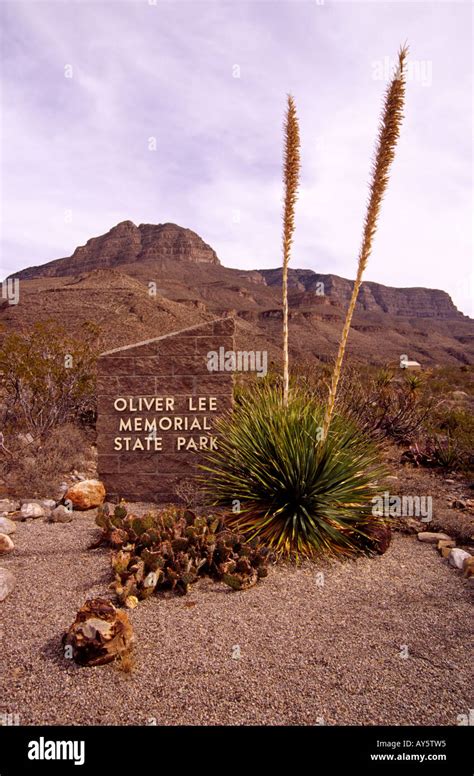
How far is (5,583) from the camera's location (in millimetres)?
3693

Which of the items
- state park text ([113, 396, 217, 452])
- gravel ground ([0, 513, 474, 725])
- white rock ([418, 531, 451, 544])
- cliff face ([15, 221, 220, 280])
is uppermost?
cliff face ([15, 221, 220, 280])

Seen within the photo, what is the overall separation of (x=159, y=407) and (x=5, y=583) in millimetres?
3064

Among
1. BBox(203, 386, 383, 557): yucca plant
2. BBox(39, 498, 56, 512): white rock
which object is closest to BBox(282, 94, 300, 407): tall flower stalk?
BBox(203, 386, 383, 557): yucca plant

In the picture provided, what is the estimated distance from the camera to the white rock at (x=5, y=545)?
4492 mm

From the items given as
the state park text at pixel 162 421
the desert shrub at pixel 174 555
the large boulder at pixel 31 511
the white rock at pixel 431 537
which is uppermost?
the state park text at pixel 162 421

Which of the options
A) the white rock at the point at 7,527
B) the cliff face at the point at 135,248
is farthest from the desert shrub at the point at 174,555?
the cliff face at the point at 135,248

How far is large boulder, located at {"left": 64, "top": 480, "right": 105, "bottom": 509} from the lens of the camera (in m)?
6.04

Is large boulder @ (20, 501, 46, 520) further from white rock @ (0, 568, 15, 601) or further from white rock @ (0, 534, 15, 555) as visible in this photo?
white rock @ (0, 568, 15, 601)

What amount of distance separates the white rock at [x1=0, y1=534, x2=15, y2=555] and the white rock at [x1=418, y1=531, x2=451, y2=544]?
3.80m

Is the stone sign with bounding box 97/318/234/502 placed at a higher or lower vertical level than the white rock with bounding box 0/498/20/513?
higher

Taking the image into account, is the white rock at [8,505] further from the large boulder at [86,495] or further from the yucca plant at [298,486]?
the yucca plant at [298,486]

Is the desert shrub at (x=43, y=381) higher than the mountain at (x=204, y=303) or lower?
lower

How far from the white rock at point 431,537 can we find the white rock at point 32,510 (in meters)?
3.91
